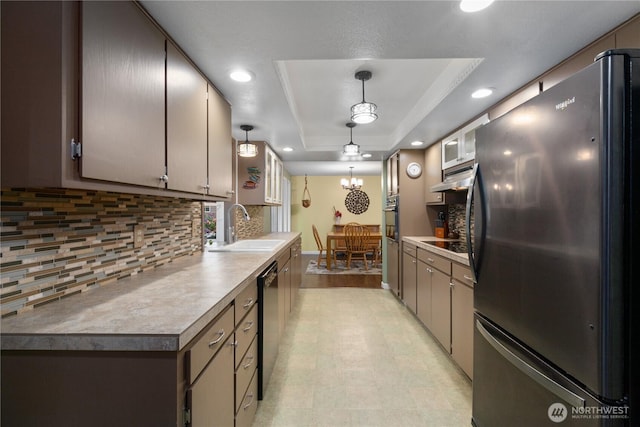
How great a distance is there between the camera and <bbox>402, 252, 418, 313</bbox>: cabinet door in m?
3.11

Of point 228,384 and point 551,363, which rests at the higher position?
point 551,363

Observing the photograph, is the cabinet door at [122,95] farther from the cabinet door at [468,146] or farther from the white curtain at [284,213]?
the white curtain at [284,213]

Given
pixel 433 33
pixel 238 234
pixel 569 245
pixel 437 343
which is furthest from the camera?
pixel 238 234

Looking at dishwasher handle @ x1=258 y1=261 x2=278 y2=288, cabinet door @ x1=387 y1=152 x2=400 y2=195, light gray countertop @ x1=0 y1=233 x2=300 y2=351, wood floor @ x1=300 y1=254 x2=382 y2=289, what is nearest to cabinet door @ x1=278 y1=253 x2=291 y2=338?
dishwasher handle @ x1=258 y1=261 x2=278 y2=288

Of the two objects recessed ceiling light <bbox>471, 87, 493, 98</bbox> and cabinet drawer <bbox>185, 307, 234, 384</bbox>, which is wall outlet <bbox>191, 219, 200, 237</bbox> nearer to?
cabinet drawer <bbox>185, 307, 234, 384</bbox>

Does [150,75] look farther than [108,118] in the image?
Yes

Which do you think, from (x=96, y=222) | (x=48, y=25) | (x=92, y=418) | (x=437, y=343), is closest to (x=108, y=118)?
(x=48, y=25)

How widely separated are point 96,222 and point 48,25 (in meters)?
0.78

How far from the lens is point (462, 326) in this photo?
204cm

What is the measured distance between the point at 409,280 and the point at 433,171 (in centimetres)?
137

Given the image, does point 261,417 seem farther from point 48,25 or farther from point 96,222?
point 48,25

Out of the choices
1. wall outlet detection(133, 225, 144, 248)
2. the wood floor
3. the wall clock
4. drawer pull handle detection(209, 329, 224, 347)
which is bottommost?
the wood floor

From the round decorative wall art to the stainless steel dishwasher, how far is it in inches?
239

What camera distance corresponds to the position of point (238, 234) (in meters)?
3.53
